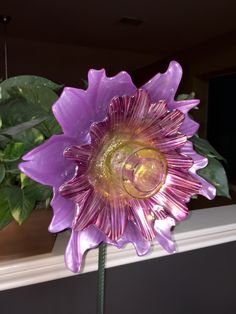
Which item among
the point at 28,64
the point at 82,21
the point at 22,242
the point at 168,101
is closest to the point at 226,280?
the point at 22,242

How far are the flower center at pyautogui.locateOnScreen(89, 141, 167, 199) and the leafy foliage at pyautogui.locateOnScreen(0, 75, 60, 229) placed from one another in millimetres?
81

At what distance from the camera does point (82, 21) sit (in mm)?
3426

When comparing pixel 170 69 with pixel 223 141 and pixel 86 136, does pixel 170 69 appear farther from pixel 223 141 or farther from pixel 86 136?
pixel 223 141

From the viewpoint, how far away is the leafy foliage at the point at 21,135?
395 mm

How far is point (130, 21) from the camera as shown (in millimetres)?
3420

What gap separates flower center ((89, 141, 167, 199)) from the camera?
1.19ft

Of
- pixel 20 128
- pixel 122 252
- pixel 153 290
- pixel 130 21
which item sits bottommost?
pixel 153 290

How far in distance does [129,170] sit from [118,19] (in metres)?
3.31

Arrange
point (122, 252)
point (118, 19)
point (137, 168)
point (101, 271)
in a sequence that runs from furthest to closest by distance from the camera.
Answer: point (118, 19) < point (122, 252) < point (101, 271) < point (137, 168)

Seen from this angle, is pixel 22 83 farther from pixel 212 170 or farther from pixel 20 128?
pixel 212 170

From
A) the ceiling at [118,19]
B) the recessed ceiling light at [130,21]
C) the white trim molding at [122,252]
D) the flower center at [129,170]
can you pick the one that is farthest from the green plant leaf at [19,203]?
the recessed ceiling light at [130,21]

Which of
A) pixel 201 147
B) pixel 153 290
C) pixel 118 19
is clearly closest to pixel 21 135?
pixel 201 147

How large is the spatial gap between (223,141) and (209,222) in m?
3.48

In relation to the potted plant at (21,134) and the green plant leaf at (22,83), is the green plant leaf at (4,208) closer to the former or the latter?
the potted plant at (21,134)
